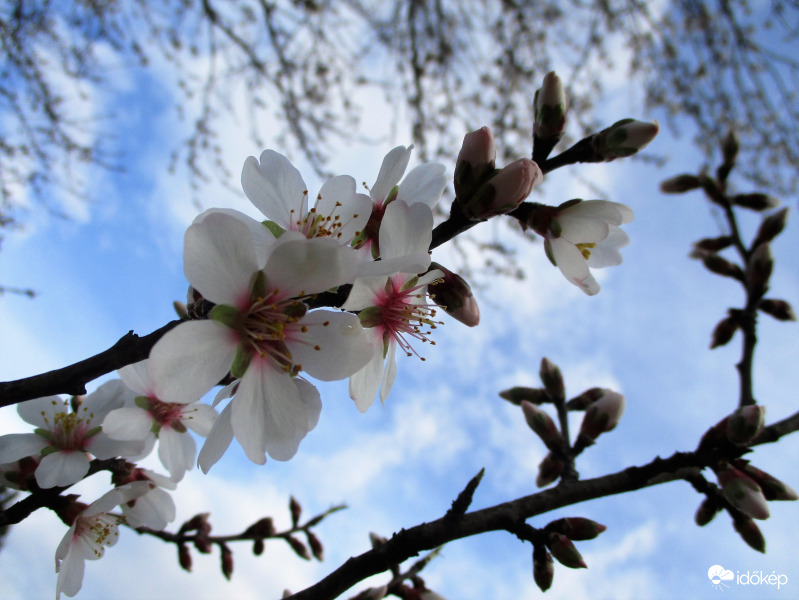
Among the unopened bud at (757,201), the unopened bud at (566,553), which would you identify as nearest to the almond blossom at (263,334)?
the unopened bud at (566,553)

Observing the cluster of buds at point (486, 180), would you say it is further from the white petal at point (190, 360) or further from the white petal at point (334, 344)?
the white petal at point (190, 360)

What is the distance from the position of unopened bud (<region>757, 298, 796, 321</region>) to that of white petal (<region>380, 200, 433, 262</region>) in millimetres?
1697

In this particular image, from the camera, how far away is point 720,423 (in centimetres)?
131

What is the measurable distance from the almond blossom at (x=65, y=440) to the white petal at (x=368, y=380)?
0.67 m

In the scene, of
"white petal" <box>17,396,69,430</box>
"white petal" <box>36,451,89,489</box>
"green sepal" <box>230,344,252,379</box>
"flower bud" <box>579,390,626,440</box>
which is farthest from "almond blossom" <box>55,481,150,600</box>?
"flower bud" <box>579,390,626,440</box>

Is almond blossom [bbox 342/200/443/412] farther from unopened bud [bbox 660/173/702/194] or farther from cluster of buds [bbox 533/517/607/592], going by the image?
unopened bud [bbox 660/173/702/194]

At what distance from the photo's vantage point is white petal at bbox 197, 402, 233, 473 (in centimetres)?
88

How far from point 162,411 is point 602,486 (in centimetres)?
113

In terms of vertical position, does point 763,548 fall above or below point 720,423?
below

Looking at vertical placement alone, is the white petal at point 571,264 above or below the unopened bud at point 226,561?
above

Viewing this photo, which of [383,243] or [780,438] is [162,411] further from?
[780,438]

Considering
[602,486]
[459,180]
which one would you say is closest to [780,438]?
[602,486]

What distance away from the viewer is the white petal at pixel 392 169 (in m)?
1.11

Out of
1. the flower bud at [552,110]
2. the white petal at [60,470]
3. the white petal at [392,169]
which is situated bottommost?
the white petal at [60,470]
